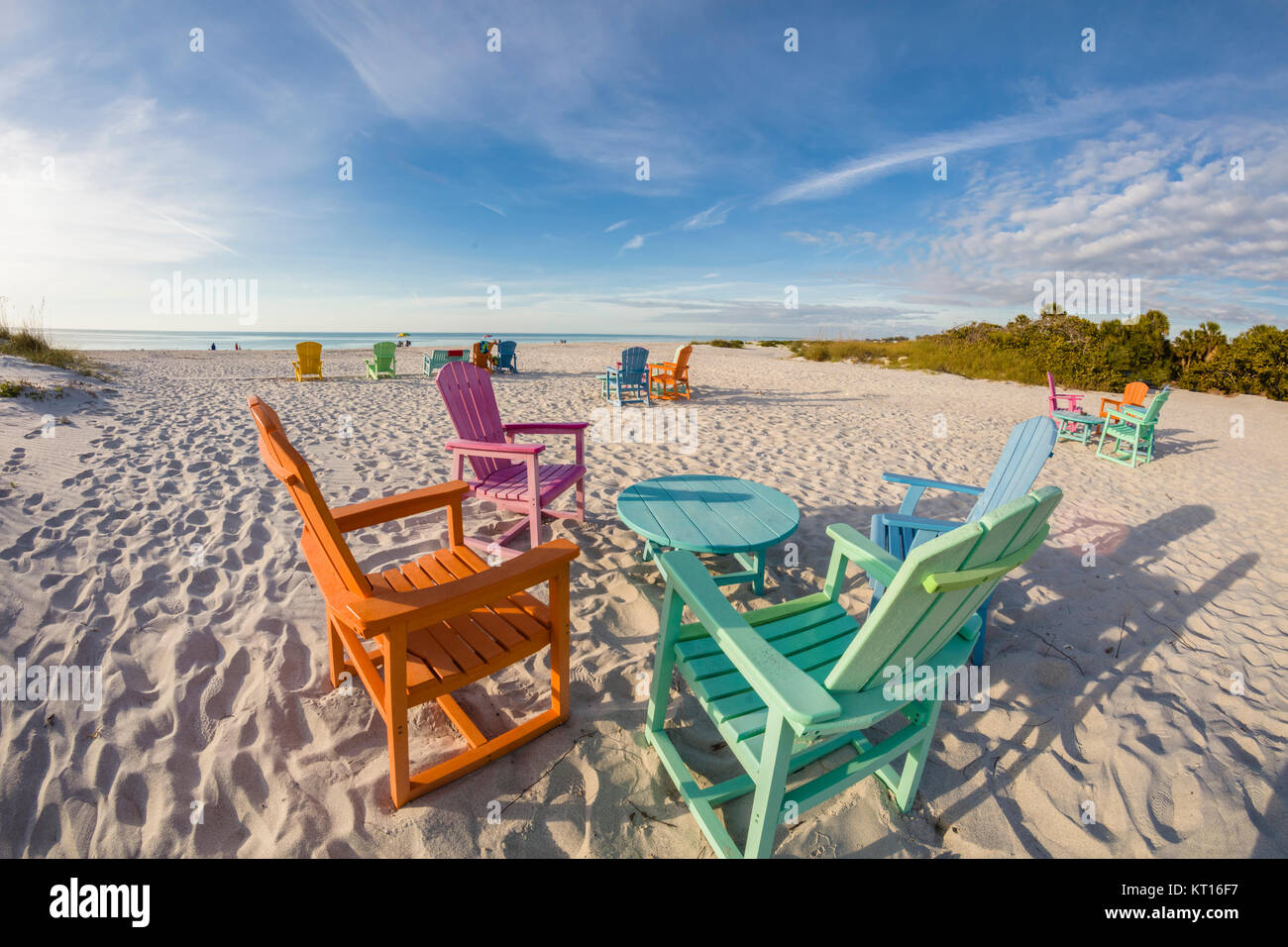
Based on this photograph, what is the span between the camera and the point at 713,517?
2.41m

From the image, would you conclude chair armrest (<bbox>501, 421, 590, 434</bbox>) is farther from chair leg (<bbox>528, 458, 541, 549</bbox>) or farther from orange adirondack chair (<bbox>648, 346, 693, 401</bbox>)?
orange adirondack chair (<bbox>648, 346, 693, 401</bbox>)

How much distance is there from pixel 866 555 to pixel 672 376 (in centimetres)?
779

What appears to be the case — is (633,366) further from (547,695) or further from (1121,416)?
(547,695)

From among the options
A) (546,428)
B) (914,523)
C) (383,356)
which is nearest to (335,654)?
(546,428)

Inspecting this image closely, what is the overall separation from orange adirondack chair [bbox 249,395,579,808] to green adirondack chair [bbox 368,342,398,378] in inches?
429

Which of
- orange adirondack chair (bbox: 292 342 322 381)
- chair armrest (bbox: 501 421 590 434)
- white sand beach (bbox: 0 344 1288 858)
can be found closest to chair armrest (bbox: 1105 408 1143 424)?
white sand beach (bbox: 0 344 1288 858)

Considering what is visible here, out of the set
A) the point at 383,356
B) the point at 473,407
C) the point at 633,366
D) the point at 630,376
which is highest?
the point at 383,356

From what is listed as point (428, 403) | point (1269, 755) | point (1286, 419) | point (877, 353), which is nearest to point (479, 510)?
point (1269, 755)

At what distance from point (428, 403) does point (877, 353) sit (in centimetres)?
1578

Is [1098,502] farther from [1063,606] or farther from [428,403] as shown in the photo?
[428,403]

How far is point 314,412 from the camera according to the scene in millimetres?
6902

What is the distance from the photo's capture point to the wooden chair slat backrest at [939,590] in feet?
3.43

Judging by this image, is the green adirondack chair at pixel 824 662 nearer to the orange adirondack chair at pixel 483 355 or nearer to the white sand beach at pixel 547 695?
the white sand beach at pixel 547 695

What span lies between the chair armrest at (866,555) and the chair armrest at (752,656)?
0.48m
